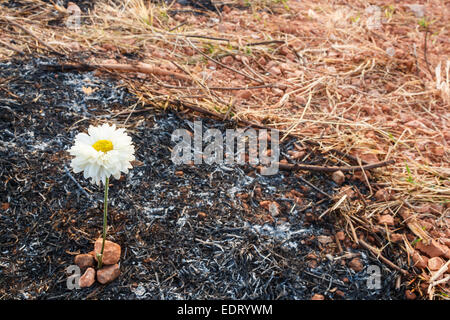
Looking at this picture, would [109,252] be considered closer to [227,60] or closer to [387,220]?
[387,220]

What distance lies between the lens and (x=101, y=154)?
1.23m

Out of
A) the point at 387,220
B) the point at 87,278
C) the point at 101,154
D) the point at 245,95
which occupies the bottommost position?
the point at 87,278

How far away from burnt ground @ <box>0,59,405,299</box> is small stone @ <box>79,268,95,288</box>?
0.02m

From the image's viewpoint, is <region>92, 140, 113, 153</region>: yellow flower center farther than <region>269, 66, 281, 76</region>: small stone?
No

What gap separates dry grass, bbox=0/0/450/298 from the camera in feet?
6.59

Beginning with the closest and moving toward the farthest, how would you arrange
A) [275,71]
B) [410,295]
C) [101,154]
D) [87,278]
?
[101,154]
[87,278]
[410,295]
[275,71]

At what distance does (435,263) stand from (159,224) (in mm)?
1036

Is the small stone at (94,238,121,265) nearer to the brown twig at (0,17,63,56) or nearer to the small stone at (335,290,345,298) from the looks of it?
the small stone at (335,290,345,298)

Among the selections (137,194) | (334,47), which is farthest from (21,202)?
(334,47)

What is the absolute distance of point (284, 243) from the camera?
62.1 inches

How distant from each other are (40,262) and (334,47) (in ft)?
7.20

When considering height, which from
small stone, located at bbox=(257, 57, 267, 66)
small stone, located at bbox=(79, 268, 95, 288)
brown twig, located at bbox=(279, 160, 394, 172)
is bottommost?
small stone, located at bbox=(79, 268, 95, 288)

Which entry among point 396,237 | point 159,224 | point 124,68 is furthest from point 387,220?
point 124,68

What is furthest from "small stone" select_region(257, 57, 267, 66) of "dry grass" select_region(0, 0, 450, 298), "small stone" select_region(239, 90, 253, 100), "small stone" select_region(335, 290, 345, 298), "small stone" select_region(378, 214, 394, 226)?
"small stone" select_region(335, 290, 345, 298)
